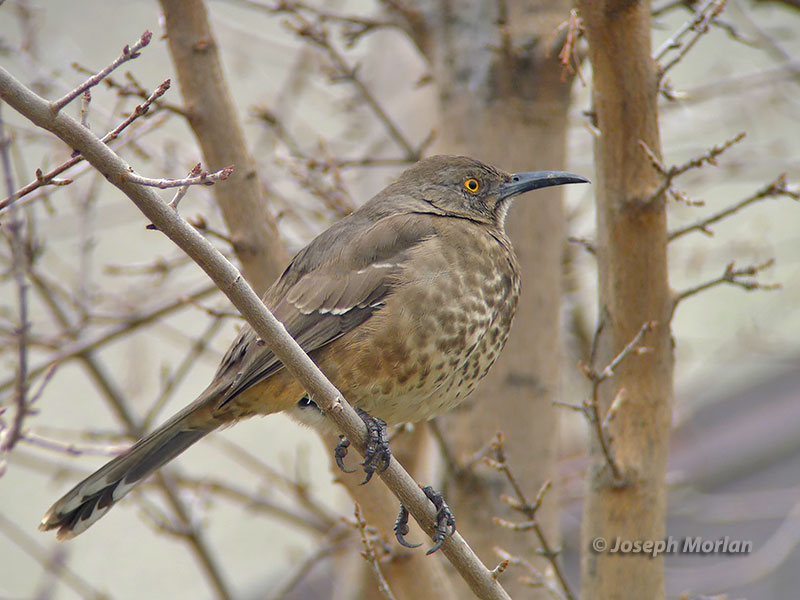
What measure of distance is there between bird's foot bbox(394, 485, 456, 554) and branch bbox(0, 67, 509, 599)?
0.07 feet

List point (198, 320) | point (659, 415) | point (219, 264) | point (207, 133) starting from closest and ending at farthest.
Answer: point (219, 264)
point (659, 415)
point (207, 133)
point (198, 320)

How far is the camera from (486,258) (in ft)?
11.0

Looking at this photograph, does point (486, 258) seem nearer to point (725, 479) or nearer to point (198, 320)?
point (198, 320)

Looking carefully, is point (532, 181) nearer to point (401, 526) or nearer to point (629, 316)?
point (629, 316)

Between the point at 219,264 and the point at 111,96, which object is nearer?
the point at 219,264

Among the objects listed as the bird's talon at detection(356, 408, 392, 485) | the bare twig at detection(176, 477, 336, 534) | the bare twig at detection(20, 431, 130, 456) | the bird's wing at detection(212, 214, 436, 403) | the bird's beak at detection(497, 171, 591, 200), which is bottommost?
the bird's talon at detection(356, 408, 392, 485)

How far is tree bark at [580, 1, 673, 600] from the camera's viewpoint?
2.78m

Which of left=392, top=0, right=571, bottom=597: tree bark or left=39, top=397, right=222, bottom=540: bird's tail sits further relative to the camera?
left=392, top=0, right=571, bottom=597: tree bark

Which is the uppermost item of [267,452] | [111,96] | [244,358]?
[111,96]

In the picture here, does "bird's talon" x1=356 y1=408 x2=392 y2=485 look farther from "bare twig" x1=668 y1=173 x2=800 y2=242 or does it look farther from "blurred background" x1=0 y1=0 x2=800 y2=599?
"blurred background" x1=0 y1=0 x2=800 y2=599

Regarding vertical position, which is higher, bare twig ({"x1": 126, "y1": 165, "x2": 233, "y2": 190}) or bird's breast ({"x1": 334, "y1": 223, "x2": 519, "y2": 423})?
bird's breast ({"x1": 334, "y1": 223, "x2": 519, "y2": 423})

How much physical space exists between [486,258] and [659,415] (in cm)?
82

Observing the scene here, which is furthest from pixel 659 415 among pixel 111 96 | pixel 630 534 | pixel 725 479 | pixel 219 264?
pixel 111 96

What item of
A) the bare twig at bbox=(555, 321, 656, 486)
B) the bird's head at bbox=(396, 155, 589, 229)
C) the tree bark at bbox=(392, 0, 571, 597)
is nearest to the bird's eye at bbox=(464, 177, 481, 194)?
the bird's head at bbox=(396, 155, 589, 229)
